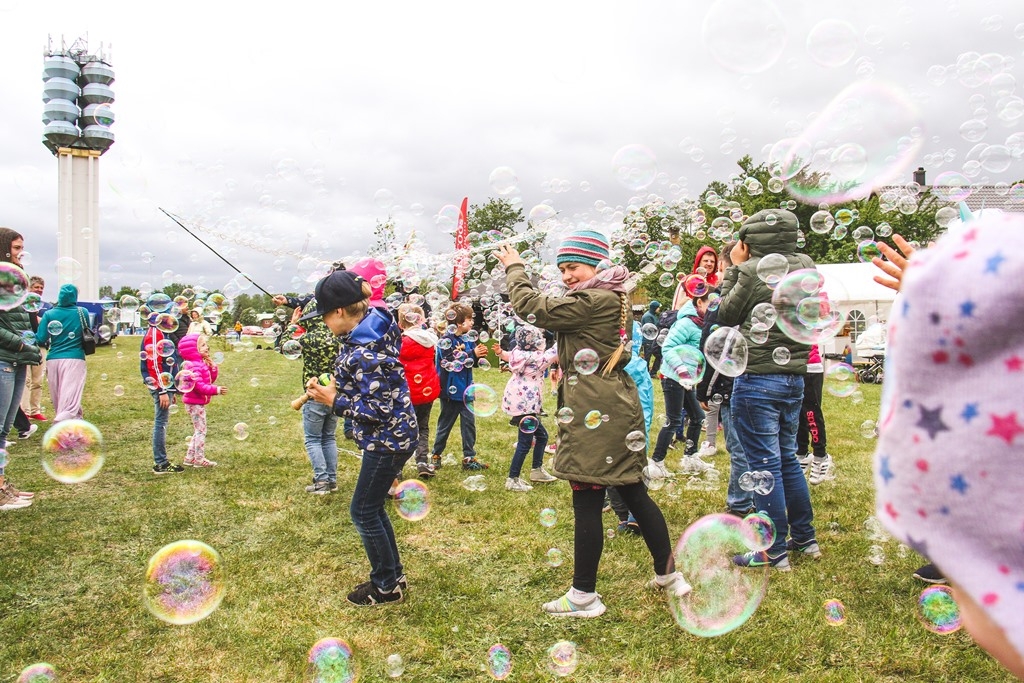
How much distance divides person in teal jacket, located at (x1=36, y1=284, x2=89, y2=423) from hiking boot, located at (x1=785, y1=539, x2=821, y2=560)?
7.23m

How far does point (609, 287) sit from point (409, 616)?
221 cm

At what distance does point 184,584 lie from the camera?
12.1ft

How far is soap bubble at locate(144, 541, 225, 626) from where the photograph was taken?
138 inches

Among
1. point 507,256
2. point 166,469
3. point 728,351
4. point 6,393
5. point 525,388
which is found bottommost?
point 166,469

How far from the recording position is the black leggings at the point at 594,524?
144 inches

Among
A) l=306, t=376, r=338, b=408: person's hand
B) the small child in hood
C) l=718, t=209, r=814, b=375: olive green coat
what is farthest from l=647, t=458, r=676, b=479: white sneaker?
l=306, t=376, r=338, b=408: person's hand

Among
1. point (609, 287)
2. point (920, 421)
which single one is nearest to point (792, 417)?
point (609, 287)

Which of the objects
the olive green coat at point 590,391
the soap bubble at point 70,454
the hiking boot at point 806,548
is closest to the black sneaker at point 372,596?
the olive green coat at point 590,391

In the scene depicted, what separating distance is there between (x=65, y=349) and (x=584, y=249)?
641cm

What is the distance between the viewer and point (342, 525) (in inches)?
212

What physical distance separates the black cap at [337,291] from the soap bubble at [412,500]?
2251 millimetres

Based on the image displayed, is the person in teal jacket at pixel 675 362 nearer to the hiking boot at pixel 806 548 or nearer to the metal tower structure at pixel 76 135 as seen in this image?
the hiking boot at pixel 806 548

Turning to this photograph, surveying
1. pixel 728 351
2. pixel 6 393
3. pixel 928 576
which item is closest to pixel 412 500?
pixel 728 351

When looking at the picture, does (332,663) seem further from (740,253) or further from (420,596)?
(740,253)
